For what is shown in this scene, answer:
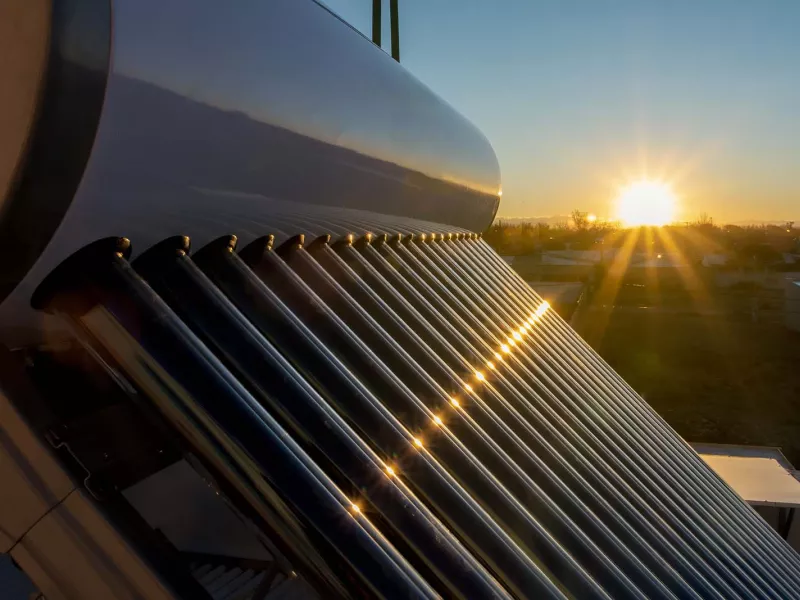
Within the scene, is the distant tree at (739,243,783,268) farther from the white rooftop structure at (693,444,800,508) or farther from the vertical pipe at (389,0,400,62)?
the vertical pipe at (389,0,400,62)

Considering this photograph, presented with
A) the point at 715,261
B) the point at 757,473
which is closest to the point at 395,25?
the point at 757,473

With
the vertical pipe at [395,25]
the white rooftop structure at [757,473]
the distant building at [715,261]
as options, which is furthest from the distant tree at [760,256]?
the vertical pipe at [395,25]

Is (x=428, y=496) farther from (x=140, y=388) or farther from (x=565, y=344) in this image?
(x=565, y=344)

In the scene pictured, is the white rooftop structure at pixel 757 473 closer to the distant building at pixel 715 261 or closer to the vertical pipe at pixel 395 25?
the vertical pipe at pixel 395 25

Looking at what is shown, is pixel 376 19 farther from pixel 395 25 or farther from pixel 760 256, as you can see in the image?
pixel 760 256

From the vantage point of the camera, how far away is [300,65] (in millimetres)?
1782

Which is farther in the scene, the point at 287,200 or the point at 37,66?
the point at 287,200

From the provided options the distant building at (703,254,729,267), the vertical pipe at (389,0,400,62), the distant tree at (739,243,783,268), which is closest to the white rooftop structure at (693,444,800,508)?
the vertical pipe at (389,0,400,62)

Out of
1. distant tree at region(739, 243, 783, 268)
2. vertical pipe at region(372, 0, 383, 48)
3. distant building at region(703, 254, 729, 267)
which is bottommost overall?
vertical pipe at region(372, 0, 383, 48)

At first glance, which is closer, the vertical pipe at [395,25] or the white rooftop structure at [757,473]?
the vertical pipe at [395,25]

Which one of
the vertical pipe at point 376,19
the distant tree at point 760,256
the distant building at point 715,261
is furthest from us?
the distant tree at point 760,256

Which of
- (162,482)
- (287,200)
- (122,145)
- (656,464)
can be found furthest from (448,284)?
(122,145)

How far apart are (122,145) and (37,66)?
0.18 meters

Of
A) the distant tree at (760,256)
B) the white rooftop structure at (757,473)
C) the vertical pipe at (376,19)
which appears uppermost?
the distant tree at (760,256)
